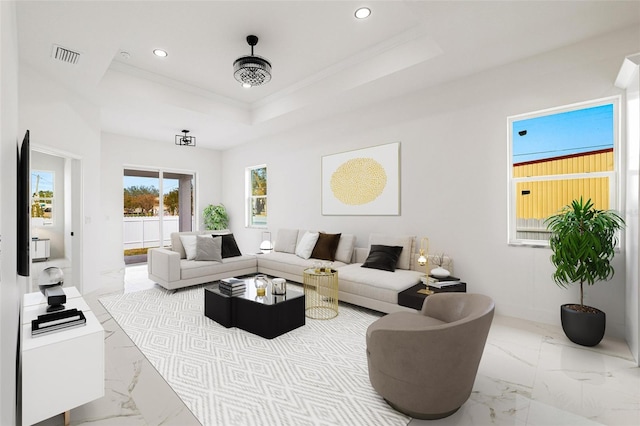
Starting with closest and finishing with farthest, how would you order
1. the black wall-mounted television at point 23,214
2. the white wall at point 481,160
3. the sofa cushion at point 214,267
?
1. the black wall-mounted television at point 23,214
2. the white wall at point 481,160
3. the sofa cushion at point 214,267

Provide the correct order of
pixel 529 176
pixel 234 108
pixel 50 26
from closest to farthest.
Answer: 1. pixel 50 26
2. pixel 529 176
3. pixel 234 108

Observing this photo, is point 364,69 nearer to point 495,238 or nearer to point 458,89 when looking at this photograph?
point 458,89

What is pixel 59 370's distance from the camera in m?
1.82

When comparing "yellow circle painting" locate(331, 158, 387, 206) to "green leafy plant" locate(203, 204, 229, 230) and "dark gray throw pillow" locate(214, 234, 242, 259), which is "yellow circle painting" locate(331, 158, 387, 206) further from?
"green leafy plant" locate(203, 204, 229, 230)

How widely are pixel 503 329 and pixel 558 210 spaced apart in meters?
1.45

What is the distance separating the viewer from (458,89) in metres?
4.08

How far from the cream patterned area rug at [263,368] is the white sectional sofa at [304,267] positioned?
35 cm

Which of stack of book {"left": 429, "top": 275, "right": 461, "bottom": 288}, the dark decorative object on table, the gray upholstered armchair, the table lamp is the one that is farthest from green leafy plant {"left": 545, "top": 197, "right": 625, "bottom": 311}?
the dark decorative object on table

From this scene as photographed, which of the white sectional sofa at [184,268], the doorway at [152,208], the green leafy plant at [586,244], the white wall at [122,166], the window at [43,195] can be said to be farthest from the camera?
the doorway at [152,208]

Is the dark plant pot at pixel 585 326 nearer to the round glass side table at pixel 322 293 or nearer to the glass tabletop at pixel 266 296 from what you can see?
the round glass side table at pixel 322 293

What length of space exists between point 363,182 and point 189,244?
3051mm

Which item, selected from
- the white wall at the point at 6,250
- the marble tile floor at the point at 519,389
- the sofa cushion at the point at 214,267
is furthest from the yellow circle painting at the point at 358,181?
the white wall at the point at 6,250

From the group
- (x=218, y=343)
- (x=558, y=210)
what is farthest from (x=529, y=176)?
(x=218, y=343)

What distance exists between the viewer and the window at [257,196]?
717cm
